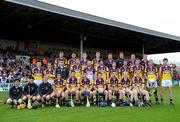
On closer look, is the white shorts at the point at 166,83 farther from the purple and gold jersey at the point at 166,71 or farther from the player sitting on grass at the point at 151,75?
the player sitting on grass at the point at 151,75

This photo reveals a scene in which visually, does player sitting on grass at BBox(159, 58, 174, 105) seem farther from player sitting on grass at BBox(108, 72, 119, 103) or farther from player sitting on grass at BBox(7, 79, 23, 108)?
player sitting on grass at BBox(7, 79, 23, 108)

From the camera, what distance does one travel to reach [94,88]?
1253 cm

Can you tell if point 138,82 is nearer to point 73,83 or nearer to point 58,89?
point 73,83

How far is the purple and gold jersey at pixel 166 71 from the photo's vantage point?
13.2 meters

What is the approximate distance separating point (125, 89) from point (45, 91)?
2.88 metres

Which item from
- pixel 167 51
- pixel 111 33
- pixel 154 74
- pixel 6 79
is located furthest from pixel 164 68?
pixel 167 51

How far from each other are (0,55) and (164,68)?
15.1 metres

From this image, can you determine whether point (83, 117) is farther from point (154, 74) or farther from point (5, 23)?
point (5, 23)

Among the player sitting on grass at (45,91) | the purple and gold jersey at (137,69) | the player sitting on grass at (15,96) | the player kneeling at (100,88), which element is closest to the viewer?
the player sitting on grass at (15,96)

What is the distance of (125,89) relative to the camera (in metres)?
12.6

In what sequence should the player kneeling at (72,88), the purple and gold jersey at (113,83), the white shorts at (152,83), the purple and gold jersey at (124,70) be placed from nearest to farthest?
the player kneeling at (72,88), the purple and gold jersey at (113,83), the purple and gold jersey at (124,70), the white shorts at (152,83)

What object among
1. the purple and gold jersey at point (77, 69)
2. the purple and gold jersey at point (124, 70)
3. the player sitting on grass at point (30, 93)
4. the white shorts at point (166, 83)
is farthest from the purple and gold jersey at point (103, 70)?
the player sitting on grass at point (30, 93)

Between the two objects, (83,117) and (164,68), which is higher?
(164,68)

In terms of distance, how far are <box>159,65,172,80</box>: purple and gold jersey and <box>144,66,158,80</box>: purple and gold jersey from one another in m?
→ 0.27
